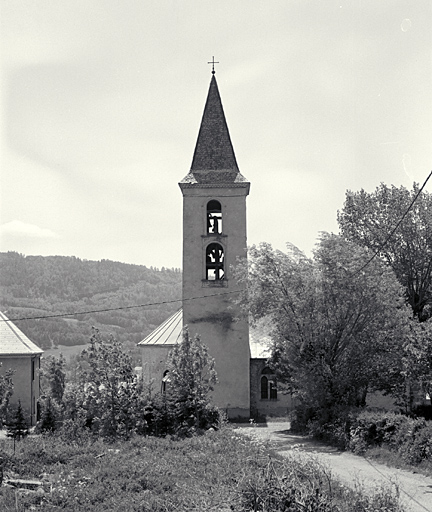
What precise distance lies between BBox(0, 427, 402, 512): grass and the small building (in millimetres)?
20585

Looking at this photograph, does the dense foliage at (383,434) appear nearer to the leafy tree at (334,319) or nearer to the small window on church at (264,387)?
the leafy tree at (334,319)

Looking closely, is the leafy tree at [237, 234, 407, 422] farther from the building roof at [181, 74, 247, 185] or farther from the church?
the building roof at [181, 74, 247, 185]

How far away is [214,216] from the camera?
34.4 meters

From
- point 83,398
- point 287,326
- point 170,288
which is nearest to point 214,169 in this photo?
point 287,326

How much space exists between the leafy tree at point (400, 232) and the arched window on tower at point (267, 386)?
882cm

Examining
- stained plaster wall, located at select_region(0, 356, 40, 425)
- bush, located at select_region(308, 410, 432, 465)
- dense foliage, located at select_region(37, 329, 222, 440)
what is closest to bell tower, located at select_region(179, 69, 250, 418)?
dense foliage, located at select_region(37, 329, 222, 440)

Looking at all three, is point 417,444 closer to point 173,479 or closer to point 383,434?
point 383,434

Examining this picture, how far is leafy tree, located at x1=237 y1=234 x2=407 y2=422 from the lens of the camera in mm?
24641

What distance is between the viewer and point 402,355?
25.0 m

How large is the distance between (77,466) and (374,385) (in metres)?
16.6

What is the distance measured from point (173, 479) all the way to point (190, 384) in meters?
11.2

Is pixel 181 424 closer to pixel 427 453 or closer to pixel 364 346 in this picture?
pixel 364 346

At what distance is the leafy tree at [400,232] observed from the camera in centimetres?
3378

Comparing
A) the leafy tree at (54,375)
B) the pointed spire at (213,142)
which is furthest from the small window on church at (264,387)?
the leafy tree at (54,375)
